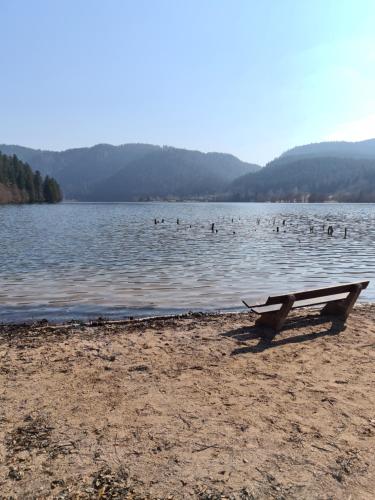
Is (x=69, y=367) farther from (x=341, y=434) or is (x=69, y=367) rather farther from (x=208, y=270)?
(x=208, y=270)

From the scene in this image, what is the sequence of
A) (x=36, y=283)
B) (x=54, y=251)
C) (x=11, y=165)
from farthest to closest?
(x=11, y=165) → (x=54, y=251) → (x=36, y=283)

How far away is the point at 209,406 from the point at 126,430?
144cm

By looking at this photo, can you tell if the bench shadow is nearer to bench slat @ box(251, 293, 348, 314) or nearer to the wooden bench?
the wooden bench

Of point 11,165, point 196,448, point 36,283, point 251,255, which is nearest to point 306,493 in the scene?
point 196,448

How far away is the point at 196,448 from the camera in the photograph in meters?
5.17

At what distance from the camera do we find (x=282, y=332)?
35.1ft

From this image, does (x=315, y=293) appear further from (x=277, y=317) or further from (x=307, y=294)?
(x=277, y=317)

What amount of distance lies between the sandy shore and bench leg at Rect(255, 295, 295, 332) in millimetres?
382

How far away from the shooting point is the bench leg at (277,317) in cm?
1016

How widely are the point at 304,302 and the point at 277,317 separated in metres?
0.87

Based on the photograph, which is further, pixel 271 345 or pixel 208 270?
pixel 208 270

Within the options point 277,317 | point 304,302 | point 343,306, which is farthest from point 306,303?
point 343,306

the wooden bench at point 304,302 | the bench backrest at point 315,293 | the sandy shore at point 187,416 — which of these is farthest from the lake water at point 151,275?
the sandy shore at point 187,416

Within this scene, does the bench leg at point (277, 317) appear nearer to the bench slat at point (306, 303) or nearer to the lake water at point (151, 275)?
the bench slat at point (306, 303)
